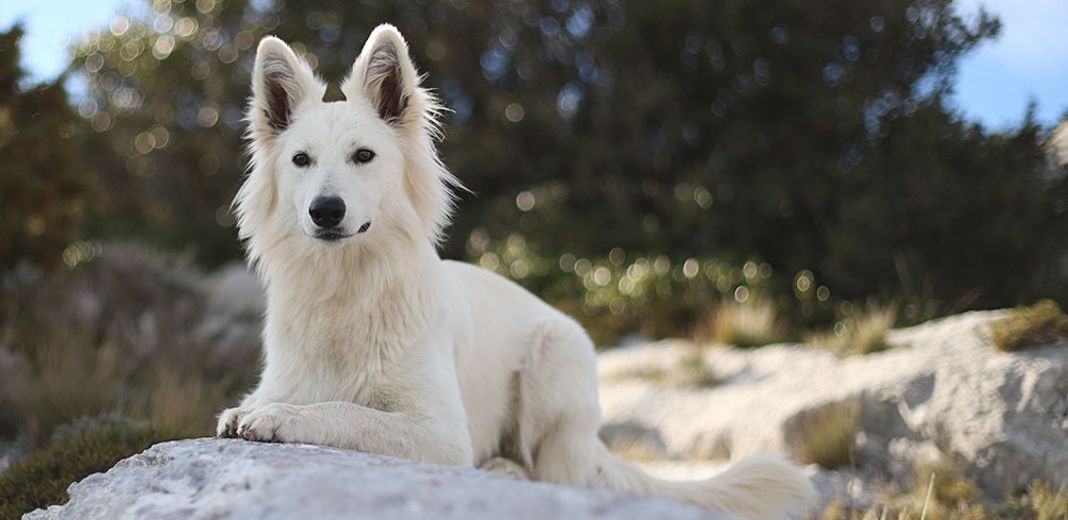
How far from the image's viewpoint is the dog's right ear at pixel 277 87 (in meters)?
4.35

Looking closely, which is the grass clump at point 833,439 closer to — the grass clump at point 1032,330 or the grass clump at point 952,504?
the grass clump at point 952,504

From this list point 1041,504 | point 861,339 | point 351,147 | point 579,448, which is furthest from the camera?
point 861,339

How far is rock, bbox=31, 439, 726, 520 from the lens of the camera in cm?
222

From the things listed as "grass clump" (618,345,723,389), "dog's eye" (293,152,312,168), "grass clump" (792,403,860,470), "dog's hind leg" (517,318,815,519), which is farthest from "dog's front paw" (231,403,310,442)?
"grass clump" (618,345,723,389)

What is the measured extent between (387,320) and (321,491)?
1766mm

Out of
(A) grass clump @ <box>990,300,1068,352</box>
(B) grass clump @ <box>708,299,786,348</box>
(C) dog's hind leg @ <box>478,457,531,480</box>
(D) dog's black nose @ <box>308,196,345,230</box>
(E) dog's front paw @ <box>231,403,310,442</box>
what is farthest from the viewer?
(B) grass clump @ <box>708,299,786,348</box>

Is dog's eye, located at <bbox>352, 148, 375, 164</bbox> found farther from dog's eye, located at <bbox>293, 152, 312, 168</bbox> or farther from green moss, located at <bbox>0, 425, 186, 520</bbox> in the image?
green moss, located at <bbox>0, 425, 186, 520</bbox>

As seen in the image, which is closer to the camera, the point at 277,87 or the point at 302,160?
the point at 302,160

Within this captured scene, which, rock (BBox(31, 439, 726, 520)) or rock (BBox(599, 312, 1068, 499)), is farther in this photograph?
rock (BBox(599, 312, 1068, 499))

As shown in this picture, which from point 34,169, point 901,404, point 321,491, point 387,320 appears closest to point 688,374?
point 901,404

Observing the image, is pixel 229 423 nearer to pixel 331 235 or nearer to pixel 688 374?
pixel 331 235

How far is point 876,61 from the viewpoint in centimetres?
1303

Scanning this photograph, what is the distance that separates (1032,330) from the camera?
6.52 metres

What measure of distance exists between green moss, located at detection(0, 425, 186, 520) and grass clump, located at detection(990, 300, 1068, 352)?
5.21 m
